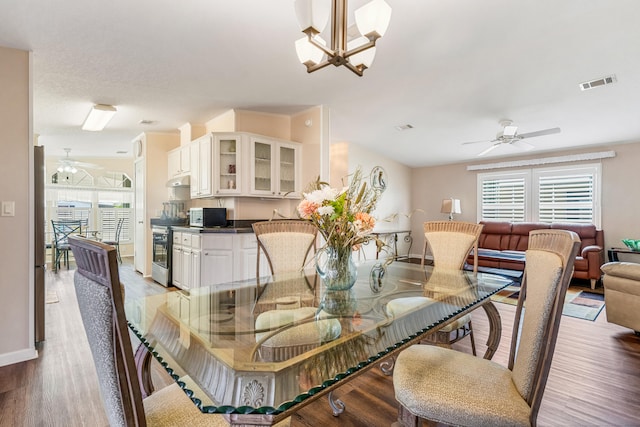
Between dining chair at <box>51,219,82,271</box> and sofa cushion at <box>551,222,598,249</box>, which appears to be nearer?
sofa cushion at <box>551,222,598,249</box>

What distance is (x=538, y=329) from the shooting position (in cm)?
101

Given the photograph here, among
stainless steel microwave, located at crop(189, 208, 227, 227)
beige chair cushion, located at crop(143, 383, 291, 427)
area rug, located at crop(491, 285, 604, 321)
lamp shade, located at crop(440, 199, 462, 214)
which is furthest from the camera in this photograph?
lamp shade, located at crop(440, 199, 462, 214)

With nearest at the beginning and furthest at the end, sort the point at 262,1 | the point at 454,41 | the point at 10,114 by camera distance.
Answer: the point at 262,1
the point at 10,114
the point at 454,41

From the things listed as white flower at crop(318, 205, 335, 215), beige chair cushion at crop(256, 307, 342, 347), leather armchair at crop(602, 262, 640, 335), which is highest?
white flower at crop(318, 205, 335, 215)

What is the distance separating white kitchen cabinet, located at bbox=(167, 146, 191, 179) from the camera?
4.68 m

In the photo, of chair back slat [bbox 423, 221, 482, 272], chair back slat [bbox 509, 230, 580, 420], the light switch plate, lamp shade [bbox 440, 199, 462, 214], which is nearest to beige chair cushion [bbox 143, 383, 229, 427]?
chair back slat [bbox 509, 230, 580, 420]

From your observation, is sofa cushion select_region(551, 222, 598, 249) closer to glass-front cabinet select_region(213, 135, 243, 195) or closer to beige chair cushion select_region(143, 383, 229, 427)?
glass-front cabinet select_region(213, 135, 243, 195)

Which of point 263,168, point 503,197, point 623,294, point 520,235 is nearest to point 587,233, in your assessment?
point 520,235

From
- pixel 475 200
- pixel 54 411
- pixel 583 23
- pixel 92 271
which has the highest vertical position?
pixel 583 23

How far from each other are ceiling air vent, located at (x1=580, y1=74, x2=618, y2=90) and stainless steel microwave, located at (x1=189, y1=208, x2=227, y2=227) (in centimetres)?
447

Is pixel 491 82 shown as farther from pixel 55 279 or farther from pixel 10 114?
pixel 55 279

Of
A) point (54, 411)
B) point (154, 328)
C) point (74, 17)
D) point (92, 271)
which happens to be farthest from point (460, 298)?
point (74, 17)

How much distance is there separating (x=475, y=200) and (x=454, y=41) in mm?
5071

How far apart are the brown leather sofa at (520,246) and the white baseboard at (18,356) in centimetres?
560
